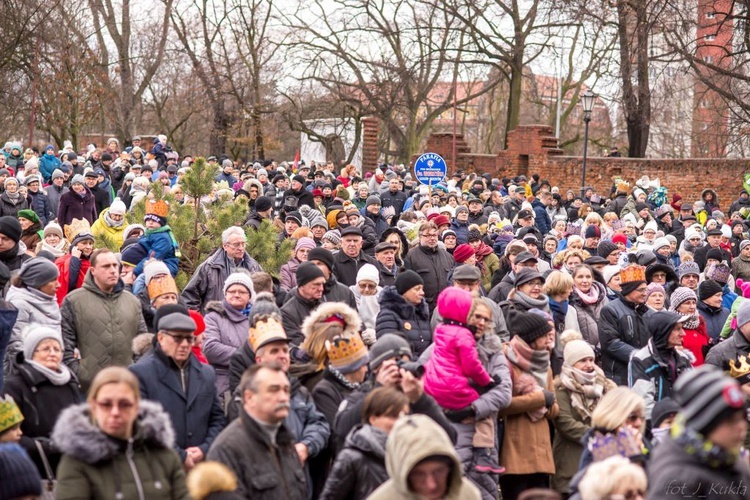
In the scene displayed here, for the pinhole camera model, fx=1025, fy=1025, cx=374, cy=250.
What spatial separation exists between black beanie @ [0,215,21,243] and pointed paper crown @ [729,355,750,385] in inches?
235

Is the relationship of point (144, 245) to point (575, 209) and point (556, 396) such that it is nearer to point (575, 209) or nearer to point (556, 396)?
point (556, 396)

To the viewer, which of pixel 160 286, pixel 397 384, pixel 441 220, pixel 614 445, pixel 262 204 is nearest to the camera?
pixel 614 445

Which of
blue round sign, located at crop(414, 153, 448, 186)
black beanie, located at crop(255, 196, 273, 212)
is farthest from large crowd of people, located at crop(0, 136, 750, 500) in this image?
blue round sign, located at crop(414, 153, 448, 186)

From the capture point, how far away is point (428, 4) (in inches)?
1454

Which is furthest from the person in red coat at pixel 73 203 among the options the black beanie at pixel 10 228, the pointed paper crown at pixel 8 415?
the pointed paper crown at pixel 8 415

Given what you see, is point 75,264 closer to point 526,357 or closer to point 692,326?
point 526,357

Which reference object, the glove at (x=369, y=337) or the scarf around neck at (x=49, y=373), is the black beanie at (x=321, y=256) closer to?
the glove at (x=369, y=337)

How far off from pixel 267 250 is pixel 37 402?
4753 mm

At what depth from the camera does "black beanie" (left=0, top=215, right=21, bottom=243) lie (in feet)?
28.8

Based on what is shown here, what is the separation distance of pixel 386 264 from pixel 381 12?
1182 inches

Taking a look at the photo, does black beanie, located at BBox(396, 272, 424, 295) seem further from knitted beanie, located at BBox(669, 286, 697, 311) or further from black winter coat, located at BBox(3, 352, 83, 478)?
black winter coat, located at BBox(3, 352, 83, 478)

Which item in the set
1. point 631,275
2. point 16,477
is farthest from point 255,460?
point 631,275

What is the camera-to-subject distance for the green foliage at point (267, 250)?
10469mm

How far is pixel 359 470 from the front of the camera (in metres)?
5.04
